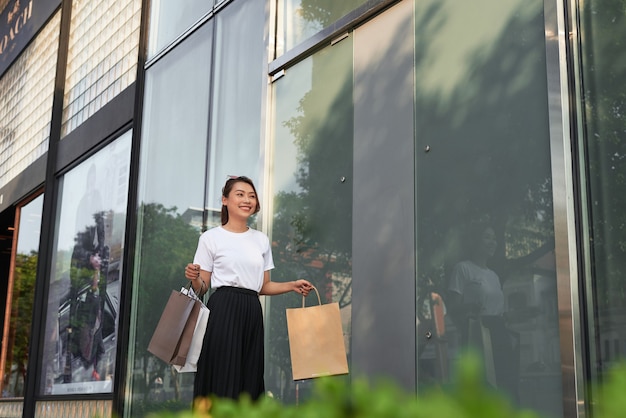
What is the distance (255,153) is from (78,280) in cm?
370

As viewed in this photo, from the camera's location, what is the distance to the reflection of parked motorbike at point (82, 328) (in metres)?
7.84

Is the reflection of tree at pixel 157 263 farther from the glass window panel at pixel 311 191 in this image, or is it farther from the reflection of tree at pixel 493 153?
the reflection of tree at pixel 493 153

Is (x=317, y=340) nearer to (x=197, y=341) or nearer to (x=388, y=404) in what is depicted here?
(x=197, y=341)

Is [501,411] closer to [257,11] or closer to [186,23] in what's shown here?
[257,11]

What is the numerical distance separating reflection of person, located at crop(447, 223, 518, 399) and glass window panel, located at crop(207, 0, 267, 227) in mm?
2064

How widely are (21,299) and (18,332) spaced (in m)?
0.53

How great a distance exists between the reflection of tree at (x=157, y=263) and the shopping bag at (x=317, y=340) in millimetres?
2693

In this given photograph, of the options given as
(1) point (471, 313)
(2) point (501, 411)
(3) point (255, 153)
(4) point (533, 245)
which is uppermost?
(3) point (255, 153)

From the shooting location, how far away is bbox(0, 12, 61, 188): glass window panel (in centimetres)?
1088

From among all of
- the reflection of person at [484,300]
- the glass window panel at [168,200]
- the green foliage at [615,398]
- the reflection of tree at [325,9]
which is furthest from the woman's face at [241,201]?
the green foliage at [615,398]

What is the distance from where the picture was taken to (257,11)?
244 inches

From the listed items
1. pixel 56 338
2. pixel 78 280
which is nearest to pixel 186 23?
pixel 78 280

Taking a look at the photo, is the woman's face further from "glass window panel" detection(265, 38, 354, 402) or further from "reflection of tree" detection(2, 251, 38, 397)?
"reflection of tree" detection(2, 251, 38, 397)

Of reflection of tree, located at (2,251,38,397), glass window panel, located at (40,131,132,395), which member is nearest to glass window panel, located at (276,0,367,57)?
glass window panel, located at (40,131,132,395)
